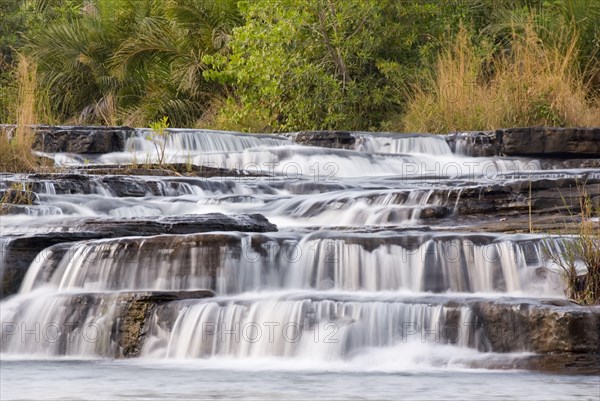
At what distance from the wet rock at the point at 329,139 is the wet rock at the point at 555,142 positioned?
89.3 inches

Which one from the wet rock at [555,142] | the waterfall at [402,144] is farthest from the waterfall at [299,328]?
the waterfall at [402,144]

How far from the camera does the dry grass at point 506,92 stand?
49.3 ft

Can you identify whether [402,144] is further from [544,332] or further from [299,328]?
[544,332]

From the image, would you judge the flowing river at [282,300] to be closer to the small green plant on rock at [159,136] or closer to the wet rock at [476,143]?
the small green plant on rock at [159,136]

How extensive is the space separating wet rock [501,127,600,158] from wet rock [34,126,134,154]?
5114mm

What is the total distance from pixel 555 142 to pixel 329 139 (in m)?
3.08

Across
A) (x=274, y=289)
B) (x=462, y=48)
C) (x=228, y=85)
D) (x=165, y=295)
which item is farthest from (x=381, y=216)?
(x=228, y=85)

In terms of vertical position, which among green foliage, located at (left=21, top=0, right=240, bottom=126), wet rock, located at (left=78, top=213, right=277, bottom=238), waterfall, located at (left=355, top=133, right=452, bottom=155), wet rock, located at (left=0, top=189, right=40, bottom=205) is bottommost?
wet rock, located at (left=78, top=213, right=277, bottom=238)

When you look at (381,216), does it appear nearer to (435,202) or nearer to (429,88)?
(435,202)

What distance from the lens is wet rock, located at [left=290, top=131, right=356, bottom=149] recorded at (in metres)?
14.5

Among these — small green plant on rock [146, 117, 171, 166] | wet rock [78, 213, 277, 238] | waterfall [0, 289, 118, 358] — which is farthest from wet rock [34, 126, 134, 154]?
waterfall [0, 289, 118, 358]

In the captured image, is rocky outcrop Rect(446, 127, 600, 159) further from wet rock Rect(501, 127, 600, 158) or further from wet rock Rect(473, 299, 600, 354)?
wet rock Rect(473, 299, 600, 354)

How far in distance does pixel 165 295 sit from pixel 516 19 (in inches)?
486

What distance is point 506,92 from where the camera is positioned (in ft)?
49.9
